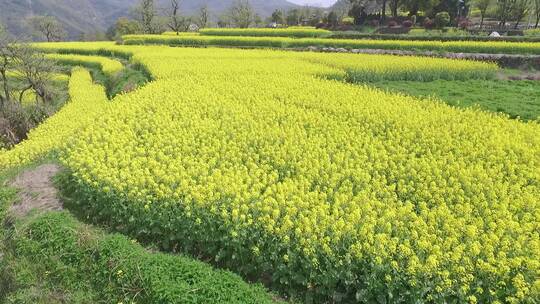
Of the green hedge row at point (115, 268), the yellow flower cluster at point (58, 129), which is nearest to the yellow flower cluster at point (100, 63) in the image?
the yellow flower cluster at point (58, 129)

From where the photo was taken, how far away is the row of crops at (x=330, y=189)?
6.23m

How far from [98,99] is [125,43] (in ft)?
83.9

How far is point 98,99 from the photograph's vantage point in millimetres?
20609

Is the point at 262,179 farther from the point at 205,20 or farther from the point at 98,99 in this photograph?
the point at 205,20

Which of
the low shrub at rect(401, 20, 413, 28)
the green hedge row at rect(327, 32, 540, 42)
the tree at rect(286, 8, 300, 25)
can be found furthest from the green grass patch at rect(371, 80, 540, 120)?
the tree at rect(286, 8, 300, 25)

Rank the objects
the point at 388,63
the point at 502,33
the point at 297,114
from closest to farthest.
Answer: the point at 297,114 < the point at 388,63 < the point at 502,33

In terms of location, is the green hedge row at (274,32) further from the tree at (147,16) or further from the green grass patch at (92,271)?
the green grass patch at (92,271)

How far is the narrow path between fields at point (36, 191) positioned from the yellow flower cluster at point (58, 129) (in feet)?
3.07

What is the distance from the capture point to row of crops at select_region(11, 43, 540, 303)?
20.4 ft

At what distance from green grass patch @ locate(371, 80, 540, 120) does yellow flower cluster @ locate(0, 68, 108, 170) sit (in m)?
12.2

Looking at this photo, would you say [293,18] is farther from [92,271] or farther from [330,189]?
[92,271]

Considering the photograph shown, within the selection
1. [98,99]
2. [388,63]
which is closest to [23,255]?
[98,99]

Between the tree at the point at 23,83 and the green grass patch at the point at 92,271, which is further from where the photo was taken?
the tree at the point at 23,83

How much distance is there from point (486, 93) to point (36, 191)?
16214 millimetres
